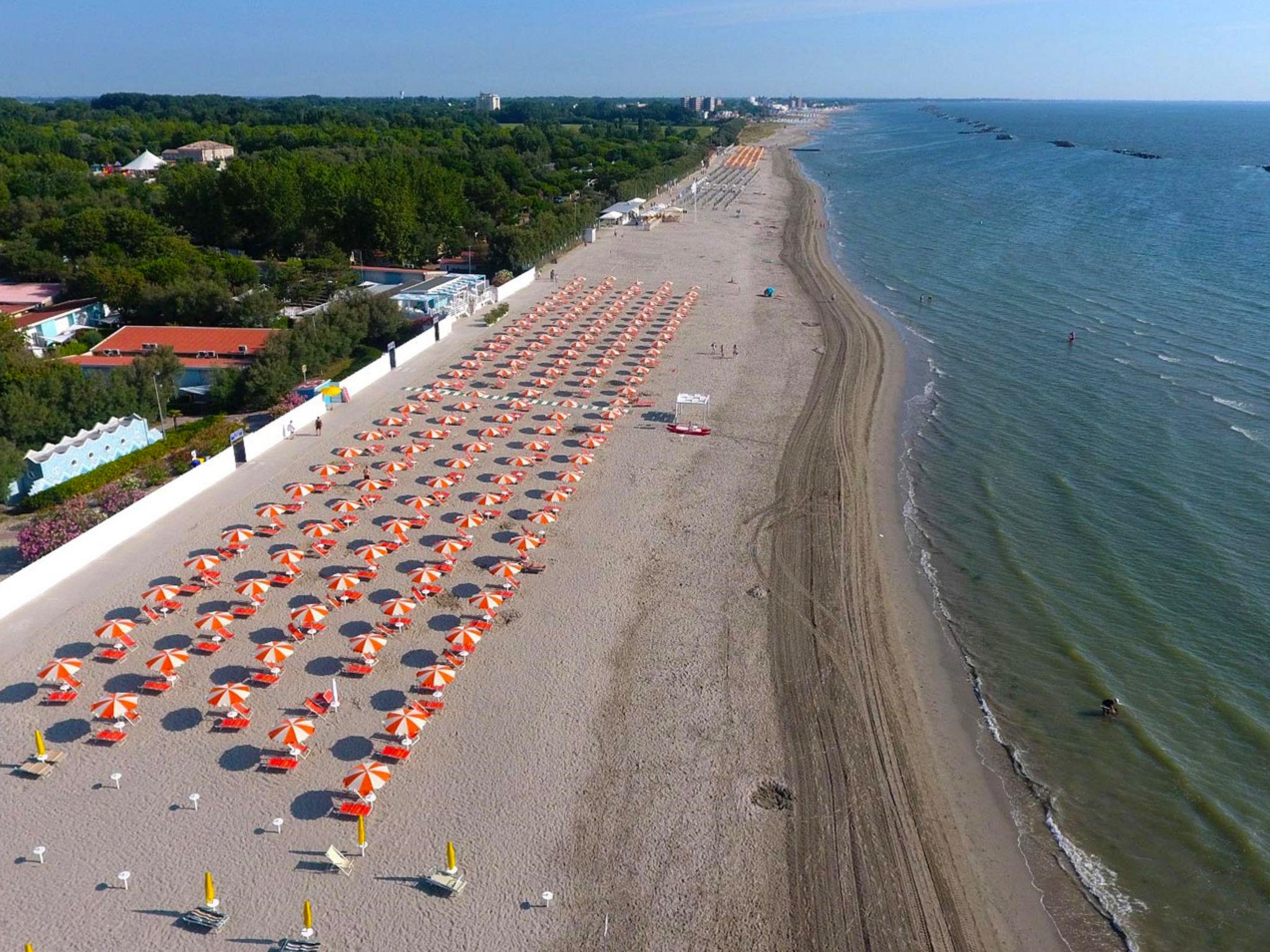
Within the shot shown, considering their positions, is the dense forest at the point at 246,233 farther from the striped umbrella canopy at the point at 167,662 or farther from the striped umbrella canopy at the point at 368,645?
the striped umbrella canopy at the point at 368,645

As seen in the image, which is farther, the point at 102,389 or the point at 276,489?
the point at 102,389

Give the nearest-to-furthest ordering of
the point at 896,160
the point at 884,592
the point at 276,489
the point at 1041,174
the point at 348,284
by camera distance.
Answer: the point at 884,592 < the point at 276,489 < the point at 348,284 < the point at 1041,174 < the point at 896,160

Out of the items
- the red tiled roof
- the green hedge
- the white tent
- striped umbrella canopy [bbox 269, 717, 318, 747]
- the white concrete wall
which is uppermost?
the white tent

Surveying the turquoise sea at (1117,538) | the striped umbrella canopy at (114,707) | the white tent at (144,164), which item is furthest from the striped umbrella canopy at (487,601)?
the white tent at (144,164)

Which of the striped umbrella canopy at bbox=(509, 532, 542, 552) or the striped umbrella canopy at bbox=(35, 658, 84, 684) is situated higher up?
the striped umbrella canopy at bbox=(509, 532, 542, 552)

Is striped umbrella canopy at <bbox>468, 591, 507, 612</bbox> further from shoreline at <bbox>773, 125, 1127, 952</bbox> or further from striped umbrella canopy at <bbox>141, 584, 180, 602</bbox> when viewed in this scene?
striped umbrella canopy at <bbox>141, 584, 180, 602</bbox>

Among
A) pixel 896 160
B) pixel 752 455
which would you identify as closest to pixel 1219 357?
pixel 752 455

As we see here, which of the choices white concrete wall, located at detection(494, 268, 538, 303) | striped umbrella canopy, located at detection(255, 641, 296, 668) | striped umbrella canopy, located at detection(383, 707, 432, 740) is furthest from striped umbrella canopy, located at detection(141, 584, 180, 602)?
white concrete wall, located at detection(494, 268, 538, 303)

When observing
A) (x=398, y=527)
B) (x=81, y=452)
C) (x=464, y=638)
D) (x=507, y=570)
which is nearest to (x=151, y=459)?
(x=81, y=452)

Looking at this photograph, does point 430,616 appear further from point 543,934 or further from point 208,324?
point 208,324
